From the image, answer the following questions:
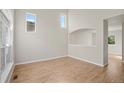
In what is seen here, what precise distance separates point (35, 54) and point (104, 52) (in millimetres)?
3660

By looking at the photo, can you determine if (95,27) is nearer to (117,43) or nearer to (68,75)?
(68,75)

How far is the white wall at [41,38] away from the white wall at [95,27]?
3.69 ft

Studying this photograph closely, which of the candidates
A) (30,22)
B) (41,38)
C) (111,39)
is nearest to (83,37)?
(111,39)

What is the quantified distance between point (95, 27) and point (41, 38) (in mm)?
3101

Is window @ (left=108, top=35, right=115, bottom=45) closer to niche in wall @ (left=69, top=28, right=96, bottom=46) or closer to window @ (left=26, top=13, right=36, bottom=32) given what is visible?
niche in wall @ (left=69, top=28, right=96, bottom=46)

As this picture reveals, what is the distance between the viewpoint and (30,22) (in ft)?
16.1

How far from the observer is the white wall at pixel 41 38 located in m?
4.48

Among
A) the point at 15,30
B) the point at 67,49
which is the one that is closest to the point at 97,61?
the point at 67,49

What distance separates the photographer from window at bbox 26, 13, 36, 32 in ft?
15.7

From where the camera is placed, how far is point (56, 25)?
6.03m
